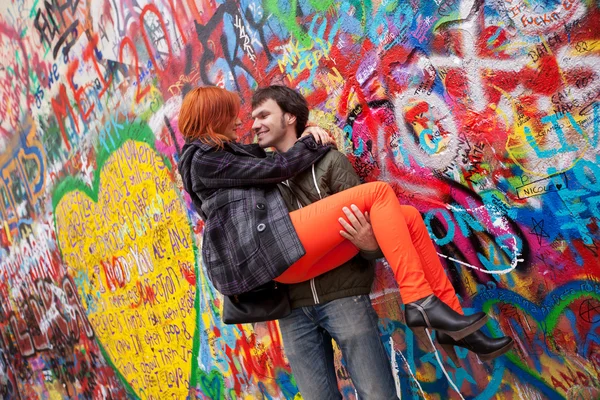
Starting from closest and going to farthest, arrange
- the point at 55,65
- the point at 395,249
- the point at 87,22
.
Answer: the point at 395,249
the point at 87,22
the point at 55,65

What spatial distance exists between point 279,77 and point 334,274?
4.77ft

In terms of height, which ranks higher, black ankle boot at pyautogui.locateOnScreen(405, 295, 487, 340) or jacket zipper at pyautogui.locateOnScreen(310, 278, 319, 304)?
jacket zipper at pyautogui.locateOnScreen(310, 278, 319, 304)

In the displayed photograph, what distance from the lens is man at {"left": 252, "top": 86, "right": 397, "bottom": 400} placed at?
8.47ft

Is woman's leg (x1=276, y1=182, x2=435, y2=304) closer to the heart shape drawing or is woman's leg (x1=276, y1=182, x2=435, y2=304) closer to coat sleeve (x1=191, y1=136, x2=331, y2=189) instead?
coat sleeve (x1=191, y1=136, x2=331, y2=189)

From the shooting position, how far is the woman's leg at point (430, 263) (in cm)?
245

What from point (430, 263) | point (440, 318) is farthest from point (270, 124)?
point (440, 318)

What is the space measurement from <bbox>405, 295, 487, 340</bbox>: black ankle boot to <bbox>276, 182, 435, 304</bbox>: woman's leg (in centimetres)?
4

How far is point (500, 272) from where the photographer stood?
2.81 meters

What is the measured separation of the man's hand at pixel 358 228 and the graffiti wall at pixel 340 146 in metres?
0.65

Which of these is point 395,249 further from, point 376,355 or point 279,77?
point 279,77

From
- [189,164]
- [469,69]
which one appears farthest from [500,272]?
[189,164]

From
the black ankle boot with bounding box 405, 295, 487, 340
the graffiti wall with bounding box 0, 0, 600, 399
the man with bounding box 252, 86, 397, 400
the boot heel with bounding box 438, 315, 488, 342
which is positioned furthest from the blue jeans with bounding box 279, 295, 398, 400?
the graffiti wall with bounding box 0, 0, 600, 399

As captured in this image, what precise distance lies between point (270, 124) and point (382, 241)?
2.95ft

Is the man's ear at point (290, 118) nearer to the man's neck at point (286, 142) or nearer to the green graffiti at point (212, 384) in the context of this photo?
the man's neck at point (286, 142)
